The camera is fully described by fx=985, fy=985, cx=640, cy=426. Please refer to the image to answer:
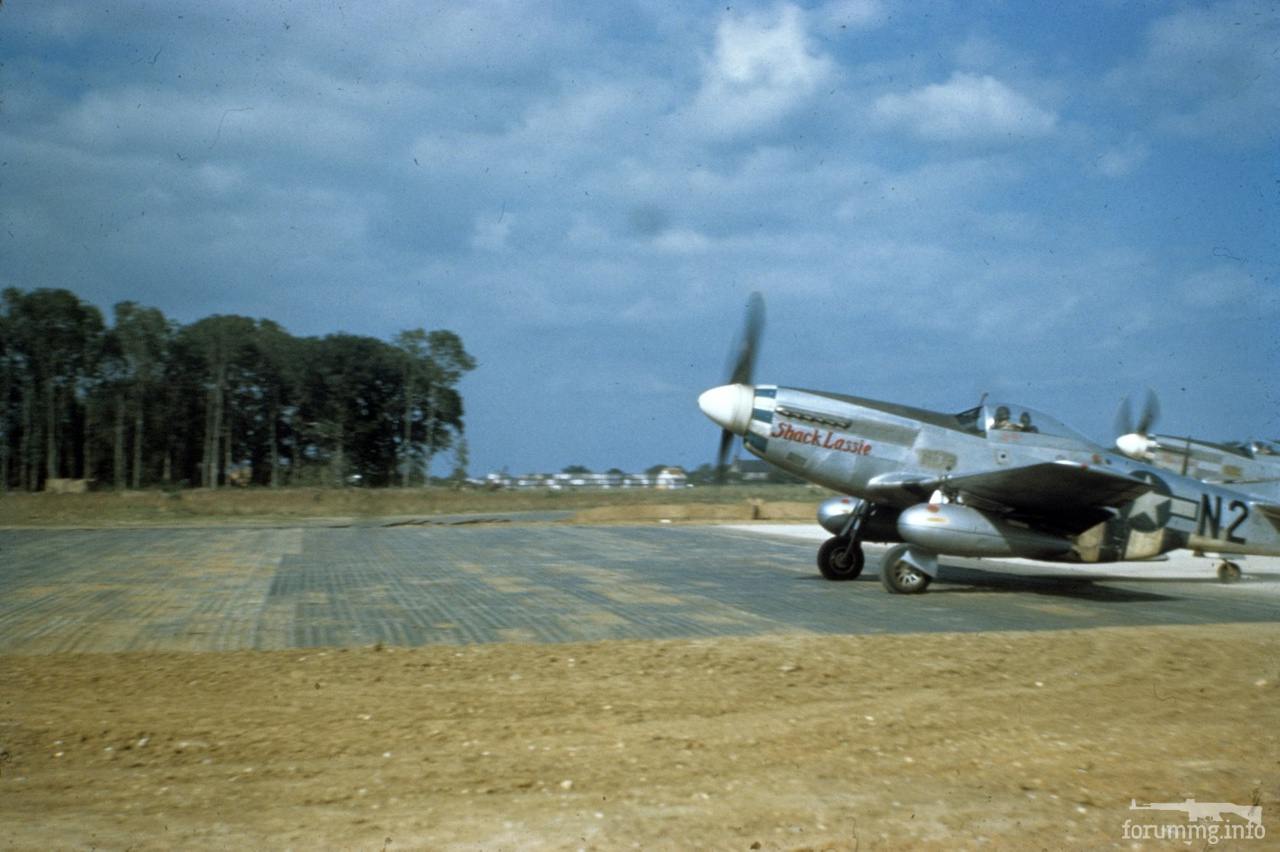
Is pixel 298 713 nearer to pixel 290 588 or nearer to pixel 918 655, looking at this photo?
pixel 918 655

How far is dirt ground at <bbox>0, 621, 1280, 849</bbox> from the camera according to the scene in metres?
3.99

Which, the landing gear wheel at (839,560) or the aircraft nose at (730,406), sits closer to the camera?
the aircraft nose at (730,406)

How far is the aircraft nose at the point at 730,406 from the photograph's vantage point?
43.4 ft

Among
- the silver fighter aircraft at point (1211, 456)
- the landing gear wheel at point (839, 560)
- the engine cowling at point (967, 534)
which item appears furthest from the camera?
the silver fighter aircraft at point (1211, 456)

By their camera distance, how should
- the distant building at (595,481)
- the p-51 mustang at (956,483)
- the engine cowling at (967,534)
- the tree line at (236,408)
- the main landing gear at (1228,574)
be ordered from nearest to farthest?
the engine cowling at (967,534), the p-51 mustang at (956,483), the main landing gear at (1228,574), the tree line at (236,408), the distant building at (595,481)

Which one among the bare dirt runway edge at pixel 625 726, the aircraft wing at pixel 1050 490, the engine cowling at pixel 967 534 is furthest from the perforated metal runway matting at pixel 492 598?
the aircraft wing at pixel 1050 490

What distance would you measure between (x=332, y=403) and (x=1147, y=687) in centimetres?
5998

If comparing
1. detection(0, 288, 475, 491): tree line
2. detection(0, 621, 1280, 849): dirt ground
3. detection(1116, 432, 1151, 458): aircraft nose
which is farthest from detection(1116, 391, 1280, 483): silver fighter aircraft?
detection(0, 288, 475, 491): tree line

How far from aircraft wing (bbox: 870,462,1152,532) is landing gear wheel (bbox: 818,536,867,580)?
1.24m

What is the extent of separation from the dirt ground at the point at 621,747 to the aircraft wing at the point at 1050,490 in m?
3.49

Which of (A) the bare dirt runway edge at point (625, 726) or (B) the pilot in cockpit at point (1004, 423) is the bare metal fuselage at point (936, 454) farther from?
(A) the bare dirt runway edge at point (625, 726)

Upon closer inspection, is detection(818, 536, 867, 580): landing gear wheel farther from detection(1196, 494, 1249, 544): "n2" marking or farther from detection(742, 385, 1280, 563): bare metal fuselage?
detection(1196, 494, 1249, 544): "n2" marking

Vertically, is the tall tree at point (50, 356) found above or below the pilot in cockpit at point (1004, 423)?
above

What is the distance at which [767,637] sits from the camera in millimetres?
8766
